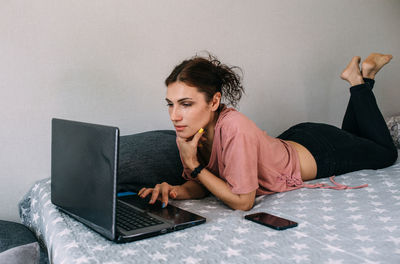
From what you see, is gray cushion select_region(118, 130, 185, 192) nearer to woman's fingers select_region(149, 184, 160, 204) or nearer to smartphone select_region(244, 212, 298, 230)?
woman's fingers select_region(149, 184, 160, 204)

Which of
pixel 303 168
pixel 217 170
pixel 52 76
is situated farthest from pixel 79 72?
pixel 303 168

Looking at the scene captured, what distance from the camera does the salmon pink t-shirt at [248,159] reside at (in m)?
1.16

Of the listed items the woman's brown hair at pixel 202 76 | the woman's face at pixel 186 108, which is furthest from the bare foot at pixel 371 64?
the woman's face at pixel 186 108

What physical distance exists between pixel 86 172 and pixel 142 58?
890 mm

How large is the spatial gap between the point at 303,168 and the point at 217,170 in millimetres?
392

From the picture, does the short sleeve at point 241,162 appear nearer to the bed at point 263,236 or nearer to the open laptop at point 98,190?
the bed at point 263,236

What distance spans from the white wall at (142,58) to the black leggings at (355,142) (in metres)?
0.46

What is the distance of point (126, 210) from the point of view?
103 cm

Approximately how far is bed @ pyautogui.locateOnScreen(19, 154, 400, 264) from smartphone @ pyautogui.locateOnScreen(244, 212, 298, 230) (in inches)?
0.5

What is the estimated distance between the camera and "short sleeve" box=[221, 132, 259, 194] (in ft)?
3.79

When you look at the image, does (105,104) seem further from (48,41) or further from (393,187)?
(393,187)

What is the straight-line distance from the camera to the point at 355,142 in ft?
5.51

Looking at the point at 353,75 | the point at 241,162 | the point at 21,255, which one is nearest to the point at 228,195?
the point at 241,162

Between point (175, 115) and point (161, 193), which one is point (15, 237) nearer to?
point (161, 193)
